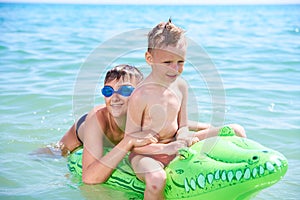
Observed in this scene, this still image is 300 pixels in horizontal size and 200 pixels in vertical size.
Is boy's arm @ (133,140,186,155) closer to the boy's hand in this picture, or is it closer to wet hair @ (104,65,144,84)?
the boy's hand

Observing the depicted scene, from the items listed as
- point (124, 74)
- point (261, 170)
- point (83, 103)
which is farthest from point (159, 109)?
point (83, 103)

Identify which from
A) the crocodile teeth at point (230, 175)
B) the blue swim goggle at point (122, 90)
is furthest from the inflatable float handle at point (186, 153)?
the blue swim goggle at point (122, 90)

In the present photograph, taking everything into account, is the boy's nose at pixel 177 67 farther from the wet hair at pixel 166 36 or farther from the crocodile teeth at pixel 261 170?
the crocodile teeth at pixel 261 170

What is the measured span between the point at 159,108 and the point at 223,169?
627 millimetres

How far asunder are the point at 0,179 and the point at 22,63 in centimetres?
621

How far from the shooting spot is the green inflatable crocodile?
2689 millimetres

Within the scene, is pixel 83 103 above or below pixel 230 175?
below

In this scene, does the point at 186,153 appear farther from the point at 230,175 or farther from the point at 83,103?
the point at 83,103

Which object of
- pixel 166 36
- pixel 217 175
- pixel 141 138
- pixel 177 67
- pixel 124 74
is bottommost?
pixel 217 175

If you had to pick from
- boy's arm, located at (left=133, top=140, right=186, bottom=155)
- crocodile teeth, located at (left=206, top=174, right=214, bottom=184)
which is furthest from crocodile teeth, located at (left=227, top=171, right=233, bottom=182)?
boy's arm, located at (left=133, top=140, right=186, bottom=155)

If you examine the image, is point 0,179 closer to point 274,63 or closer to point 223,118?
point 223,118

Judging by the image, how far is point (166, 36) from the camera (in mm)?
3059

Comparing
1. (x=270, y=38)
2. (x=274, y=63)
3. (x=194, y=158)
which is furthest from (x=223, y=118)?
(x=270, y=38)

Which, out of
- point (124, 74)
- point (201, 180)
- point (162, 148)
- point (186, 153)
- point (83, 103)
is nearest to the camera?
point (201, 180)
